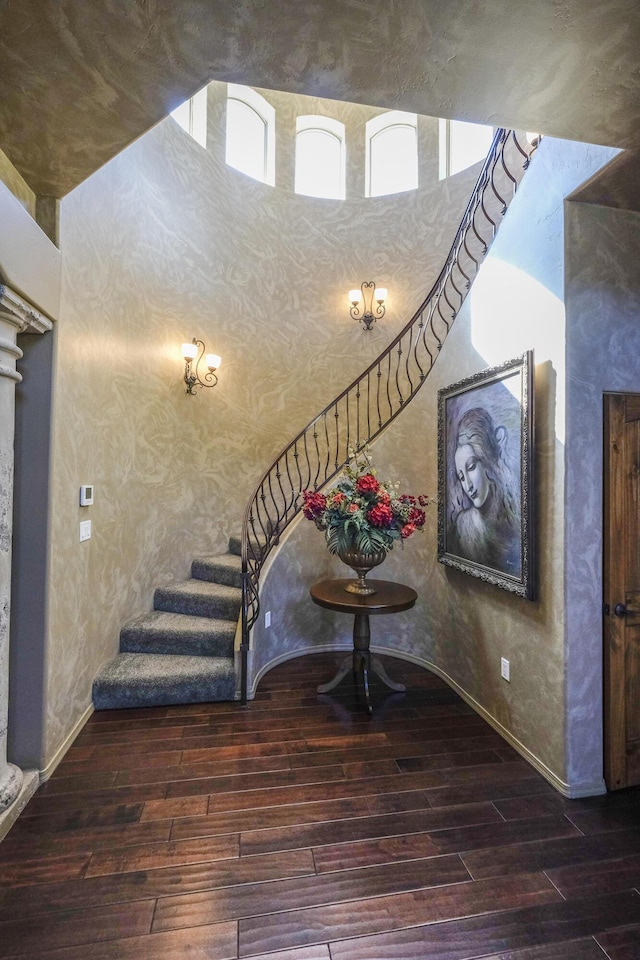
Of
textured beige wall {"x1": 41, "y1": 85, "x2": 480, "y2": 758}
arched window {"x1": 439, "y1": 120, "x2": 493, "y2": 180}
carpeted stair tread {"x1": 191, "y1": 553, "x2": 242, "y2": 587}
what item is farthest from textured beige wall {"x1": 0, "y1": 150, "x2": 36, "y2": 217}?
arched window {"x1": 439, "y1": 120, "x2": 493, "y2": 180}

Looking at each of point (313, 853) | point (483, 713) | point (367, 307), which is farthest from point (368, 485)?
point (367, 307)

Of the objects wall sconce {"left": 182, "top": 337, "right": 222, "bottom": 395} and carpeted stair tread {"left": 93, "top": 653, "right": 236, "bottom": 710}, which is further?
wall sconce {"left": 182, "top": 337, "right": 222, "bottom": 395}

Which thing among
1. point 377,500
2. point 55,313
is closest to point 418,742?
point 377,500

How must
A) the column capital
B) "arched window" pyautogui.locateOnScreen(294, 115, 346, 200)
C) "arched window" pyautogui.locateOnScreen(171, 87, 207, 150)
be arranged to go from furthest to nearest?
"arched window" pyautogui.locateOnScreen(294, 115, 346, 200) → "arched window" pyautogui.locateOnScreen(171, 87, 207, 150) → the column capital

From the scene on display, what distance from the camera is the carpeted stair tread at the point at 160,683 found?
2.82 meters

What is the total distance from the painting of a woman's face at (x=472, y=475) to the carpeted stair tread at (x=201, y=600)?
2.01 meters

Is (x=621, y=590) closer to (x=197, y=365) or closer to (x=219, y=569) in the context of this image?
(x=219, y=569)

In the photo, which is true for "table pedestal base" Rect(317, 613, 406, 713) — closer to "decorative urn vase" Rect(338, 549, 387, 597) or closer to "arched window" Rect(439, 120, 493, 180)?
"decorative urn vase" Rect(338, 549, 387, 597)

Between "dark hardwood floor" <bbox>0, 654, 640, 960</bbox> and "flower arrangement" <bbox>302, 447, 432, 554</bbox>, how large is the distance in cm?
121

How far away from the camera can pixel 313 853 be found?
1.73 m

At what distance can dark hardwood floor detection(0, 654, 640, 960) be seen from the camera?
1416 millimetres

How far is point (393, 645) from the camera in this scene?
371 centimetres

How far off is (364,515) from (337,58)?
2.19 m

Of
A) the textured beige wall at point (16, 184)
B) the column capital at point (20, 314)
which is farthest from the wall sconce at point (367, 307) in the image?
the column capital at point (20, 314)
